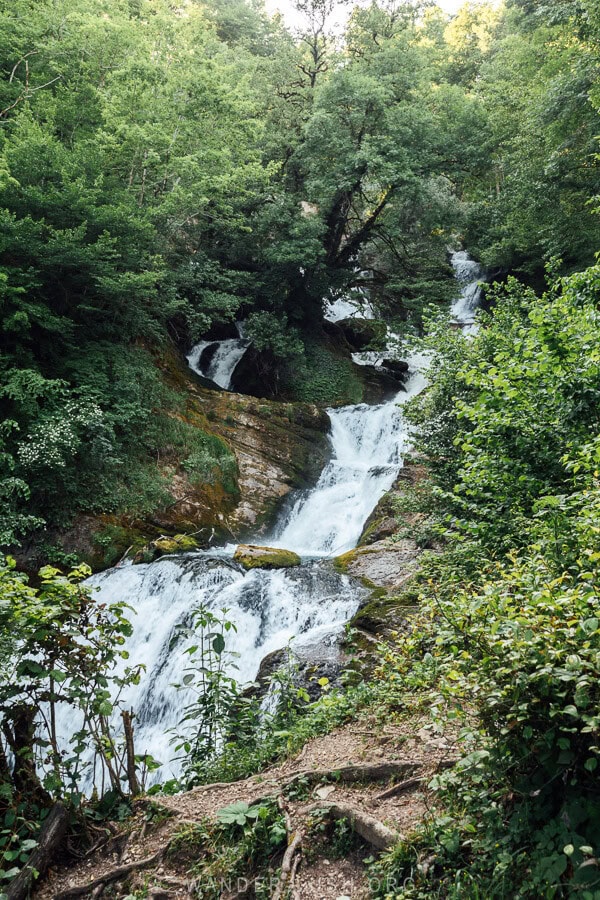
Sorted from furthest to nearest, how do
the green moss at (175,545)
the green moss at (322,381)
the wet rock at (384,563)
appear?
the green moss at (322,381), the green moss at (175,545), the wet rock at (384,563)

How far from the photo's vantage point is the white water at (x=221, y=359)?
1931 centimetres

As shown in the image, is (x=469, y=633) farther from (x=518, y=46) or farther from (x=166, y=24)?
(x=518, y=46)

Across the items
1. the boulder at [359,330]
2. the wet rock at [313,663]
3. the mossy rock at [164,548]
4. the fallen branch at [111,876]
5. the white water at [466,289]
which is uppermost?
the white water at [466,289]

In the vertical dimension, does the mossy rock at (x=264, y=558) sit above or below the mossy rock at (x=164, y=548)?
below

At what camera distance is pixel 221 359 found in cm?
1986

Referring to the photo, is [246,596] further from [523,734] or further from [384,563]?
[523,734]

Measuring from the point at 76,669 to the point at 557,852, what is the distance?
3.04 m

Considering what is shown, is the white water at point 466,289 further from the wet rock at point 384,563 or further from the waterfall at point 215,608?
the wet rock at point 384,563

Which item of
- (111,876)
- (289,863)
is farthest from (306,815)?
(111,876)

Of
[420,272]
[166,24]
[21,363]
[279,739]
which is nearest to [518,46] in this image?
[420,272]

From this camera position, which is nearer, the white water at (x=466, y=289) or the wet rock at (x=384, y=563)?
the wet rock at (x=384, y=563)

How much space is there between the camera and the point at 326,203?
18266 mm

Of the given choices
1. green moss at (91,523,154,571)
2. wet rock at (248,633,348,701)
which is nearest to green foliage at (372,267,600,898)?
wet rock at (248,633,348,701)

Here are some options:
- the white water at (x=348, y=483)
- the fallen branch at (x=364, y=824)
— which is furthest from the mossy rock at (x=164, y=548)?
the fallen branch at (x=364, y=824)
